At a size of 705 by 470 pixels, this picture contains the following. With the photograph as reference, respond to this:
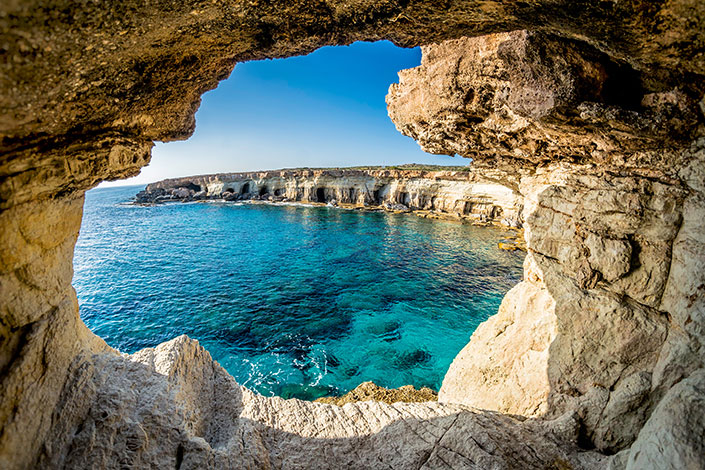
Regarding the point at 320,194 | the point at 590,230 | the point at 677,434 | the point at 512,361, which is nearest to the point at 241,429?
the point at 677,434

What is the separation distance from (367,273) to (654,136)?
64.8 ft

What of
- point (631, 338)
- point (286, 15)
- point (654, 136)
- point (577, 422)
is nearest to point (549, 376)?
point (577, 422)

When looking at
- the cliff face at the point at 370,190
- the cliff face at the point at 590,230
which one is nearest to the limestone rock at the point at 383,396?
the cliff face at the point at 590,230

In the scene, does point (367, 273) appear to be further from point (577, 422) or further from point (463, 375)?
point (577, 422)

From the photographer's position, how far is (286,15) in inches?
142

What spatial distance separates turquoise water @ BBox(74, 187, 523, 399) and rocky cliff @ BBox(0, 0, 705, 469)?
20.8 feet

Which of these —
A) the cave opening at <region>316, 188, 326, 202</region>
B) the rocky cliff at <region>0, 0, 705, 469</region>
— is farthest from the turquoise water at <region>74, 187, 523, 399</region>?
the cave opening at <region>316, 188, 326, 202</region>

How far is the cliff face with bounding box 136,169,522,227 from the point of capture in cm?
4488

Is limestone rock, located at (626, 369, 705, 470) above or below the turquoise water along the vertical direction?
above

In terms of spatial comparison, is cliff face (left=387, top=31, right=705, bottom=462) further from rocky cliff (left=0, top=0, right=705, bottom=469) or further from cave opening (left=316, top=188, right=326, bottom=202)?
cave opening (left=316, top=188, right=326, bottom=202)

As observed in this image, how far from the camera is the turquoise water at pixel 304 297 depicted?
1284 centimetres

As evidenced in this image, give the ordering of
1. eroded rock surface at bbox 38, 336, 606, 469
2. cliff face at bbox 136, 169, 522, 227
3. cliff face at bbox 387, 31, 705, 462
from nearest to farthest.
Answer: eroded rock surface at bbox 38, 336, 606, 469 → cliff face at bbox 387, 31, 705, 462 → cliff face at bbox 136, 169, 522, 227

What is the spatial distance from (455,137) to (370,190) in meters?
51.6

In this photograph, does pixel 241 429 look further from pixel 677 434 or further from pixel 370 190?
pixel 370 190
